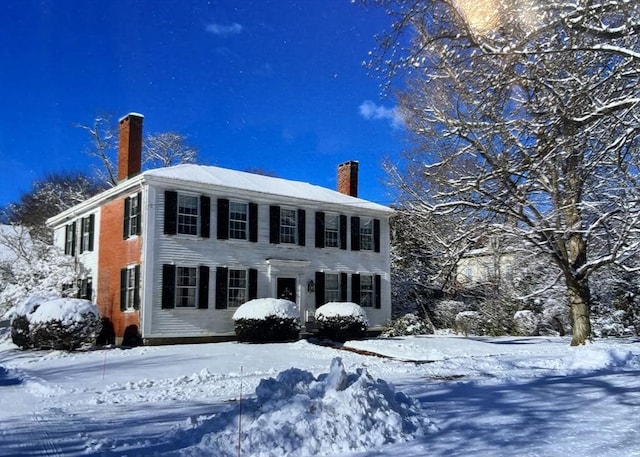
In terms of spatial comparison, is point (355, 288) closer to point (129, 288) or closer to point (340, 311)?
point (340, 311)

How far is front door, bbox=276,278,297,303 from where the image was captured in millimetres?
21547

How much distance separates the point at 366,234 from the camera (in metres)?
24.7

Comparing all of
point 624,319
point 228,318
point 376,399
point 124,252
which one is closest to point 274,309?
point 228,318

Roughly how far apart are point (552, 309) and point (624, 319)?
3.01 m

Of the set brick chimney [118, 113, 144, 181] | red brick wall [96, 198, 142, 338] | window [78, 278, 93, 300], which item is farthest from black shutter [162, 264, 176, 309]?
window [78, 278, 93, 300]

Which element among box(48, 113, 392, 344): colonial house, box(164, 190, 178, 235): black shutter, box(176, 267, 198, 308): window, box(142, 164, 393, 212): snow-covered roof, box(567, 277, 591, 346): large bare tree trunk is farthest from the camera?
box(142, 164, 393, 212): snow-covered roof

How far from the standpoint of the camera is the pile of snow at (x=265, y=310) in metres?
18.6

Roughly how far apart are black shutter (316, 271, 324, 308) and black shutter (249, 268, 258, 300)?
110 inches

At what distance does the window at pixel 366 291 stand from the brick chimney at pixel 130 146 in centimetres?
997

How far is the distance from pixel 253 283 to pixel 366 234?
609 cm

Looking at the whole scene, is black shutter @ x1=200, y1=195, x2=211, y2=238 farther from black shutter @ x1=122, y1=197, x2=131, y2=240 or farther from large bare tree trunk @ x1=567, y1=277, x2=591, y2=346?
large bare tree trunk @ x1=567, y1=277, x2=591, y2=346

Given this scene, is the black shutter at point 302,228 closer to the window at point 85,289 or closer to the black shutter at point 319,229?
the black shutter at point 319,229

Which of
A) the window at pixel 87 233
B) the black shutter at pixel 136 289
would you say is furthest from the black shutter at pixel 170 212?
the window at pixel 87 233

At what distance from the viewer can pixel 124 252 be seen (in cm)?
1991
